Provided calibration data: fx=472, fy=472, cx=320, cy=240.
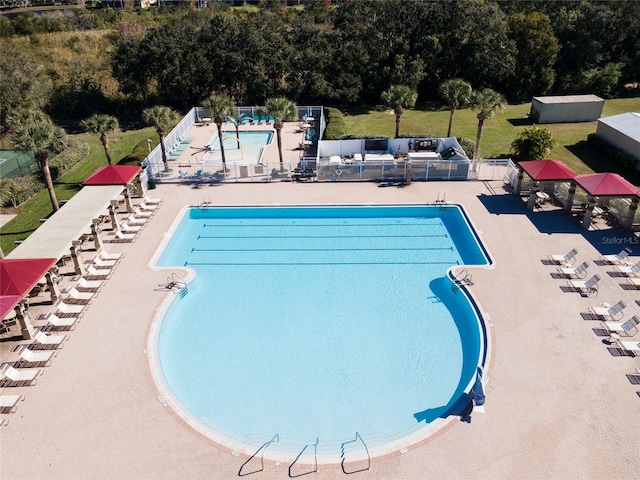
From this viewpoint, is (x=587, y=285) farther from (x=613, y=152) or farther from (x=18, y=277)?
(x=18, y=277)

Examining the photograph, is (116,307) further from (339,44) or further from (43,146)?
(339,44)

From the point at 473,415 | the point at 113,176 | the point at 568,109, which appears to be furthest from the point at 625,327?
the point at 568,109

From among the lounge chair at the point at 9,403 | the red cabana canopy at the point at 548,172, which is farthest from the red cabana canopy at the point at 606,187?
the lounge chair at the point at 9,403

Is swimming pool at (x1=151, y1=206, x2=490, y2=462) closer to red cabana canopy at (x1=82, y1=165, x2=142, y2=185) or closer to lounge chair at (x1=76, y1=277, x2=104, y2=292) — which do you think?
lounge chair at (x1=76, y1=277, x2=104, y2=292)

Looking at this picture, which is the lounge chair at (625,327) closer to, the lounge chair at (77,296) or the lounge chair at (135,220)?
the lounge chair at (77,296)

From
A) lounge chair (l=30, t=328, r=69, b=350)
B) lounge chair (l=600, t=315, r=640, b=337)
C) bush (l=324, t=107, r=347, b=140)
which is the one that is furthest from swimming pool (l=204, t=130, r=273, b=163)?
lounge chair (l=600, t=315, r=640, b=337)
